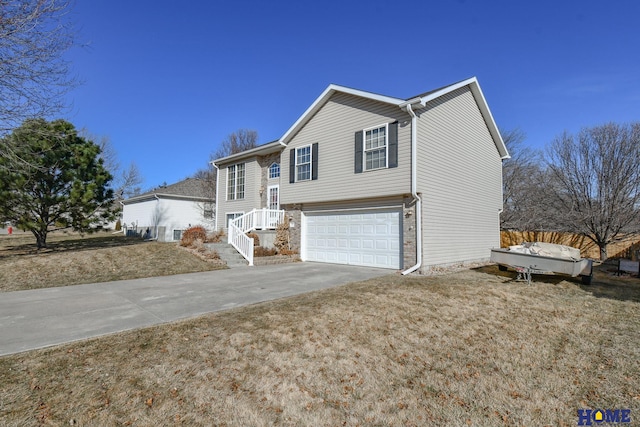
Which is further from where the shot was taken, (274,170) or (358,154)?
(274,170)

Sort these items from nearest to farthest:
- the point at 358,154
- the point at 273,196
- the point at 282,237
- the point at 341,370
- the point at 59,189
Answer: the point at 341,370
the point at 358,154
the point at 59,189
the point at 282,237
the point at 273,196

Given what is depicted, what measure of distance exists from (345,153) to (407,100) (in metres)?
3.18

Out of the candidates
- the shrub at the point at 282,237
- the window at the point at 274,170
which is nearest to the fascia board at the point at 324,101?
the window at the point at 274,170

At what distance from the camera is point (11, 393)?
302 cm

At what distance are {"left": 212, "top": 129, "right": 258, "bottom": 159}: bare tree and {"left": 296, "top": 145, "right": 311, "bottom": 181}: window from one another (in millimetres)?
17350

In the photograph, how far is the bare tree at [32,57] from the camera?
6402 mm

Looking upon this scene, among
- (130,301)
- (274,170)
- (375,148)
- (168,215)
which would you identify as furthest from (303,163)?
(168,215)

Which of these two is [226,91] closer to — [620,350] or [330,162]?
[330,162]

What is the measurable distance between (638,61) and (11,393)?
1839cm

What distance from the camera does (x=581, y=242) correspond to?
1755cm

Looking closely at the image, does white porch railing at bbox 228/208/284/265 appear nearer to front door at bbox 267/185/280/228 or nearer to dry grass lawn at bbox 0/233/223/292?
front door at bbox 267/185/280/228

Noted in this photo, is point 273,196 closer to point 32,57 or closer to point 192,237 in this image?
point 192,237

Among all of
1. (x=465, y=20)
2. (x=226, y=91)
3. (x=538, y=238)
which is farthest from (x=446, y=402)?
(x=538, y=238)

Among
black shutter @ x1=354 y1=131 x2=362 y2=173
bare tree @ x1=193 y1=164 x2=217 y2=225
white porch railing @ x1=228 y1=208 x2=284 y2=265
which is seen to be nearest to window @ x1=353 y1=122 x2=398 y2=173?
black shutter @ x1=354 y1=131 x2=362 y2=173
